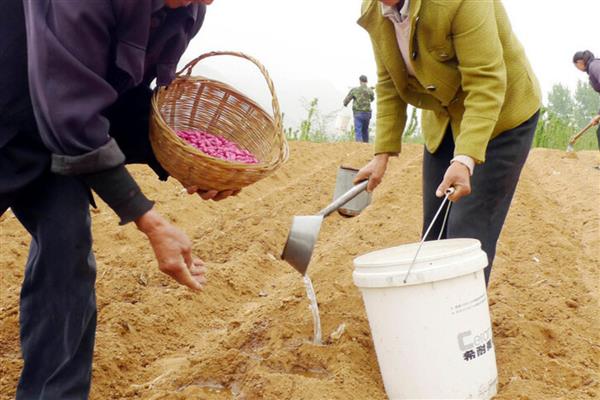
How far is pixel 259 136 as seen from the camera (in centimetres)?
257

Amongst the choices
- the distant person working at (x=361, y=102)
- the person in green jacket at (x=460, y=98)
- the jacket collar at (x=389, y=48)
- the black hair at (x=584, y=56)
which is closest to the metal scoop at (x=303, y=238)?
the person in green jacket at (x=460, y=98)

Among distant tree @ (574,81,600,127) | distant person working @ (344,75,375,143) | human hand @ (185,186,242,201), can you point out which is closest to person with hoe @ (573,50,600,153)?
distant person working @ (344,75,375,143)

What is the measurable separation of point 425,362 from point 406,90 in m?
1.03

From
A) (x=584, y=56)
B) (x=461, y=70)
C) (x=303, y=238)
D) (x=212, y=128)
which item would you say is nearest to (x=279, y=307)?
(x=303, y=238)

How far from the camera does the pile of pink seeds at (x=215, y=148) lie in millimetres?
2215

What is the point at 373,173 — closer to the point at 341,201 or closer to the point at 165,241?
the point at 341,201

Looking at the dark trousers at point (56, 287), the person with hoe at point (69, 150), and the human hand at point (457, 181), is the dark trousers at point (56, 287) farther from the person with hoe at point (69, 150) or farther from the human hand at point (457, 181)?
the human hand at point (457, 181)

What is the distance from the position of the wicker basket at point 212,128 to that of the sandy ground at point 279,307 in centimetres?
73

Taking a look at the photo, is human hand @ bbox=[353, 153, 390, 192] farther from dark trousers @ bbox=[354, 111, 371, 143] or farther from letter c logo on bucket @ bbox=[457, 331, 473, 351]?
dark trousers @ bbox=[354, 111, 371, 143]

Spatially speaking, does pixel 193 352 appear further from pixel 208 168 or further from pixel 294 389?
pixel 208 168

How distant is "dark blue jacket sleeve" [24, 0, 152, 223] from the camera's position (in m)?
1.59

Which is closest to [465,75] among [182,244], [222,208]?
[182,244]

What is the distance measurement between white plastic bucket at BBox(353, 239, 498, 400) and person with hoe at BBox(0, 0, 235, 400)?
58cm

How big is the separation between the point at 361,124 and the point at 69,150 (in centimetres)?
1236
